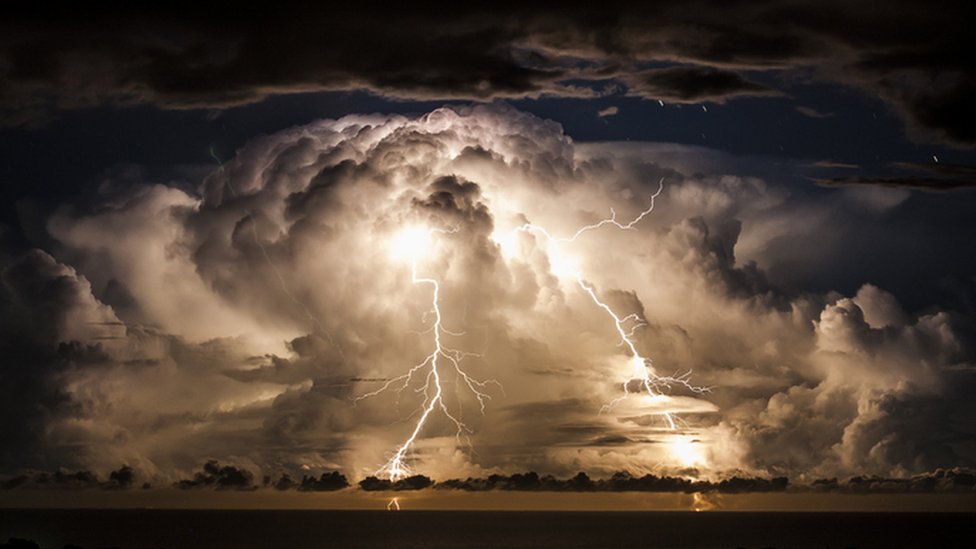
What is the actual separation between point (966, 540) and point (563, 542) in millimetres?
49023

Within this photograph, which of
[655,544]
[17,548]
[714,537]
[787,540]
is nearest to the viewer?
[17,548]

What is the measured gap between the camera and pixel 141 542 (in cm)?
12488

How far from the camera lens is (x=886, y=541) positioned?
13612 cm

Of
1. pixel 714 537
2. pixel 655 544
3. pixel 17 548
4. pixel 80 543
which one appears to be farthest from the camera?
pixel 714 537

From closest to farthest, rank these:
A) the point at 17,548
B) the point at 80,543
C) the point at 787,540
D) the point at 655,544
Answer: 1. the point at 17,548
2. the point at 80,543
3. the point at 655,544
4. the point at 787,540

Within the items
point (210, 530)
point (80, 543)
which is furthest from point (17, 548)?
point (210, 530)

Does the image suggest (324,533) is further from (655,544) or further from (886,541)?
(886,541)

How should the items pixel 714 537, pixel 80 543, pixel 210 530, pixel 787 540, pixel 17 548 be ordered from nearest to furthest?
pixel 17 548 < pixel 80 543 < pixel 787 540 < pixel 714 537 < pixel 210 530

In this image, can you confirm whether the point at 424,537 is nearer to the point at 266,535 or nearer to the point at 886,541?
the point at 266,535

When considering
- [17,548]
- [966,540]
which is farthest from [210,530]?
[17,548]

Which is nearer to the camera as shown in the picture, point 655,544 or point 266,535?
point 655,544

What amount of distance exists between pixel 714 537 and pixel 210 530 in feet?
234

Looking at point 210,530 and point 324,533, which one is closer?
point 324,533

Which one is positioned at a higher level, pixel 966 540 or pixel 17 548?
pixel 966 540
